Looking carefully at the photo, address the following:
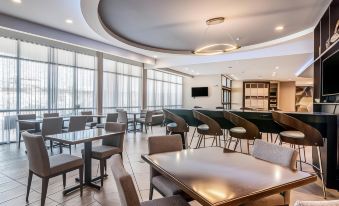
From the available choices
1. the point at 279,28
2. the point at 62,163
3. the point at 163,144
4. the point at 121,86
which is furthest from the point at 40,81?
the point at 279,28

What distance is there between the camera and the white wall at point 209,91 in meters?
12.7

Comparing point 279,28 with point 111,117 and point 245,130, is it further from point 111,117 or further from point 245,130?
Answer: point 111,117

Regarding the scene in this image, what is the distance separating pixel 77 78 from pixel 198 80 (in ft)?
26.2

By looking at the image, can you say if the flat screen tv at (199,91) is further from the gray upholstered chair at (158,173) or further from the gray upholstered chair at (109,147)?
the gray upholstered chair at (158,173)

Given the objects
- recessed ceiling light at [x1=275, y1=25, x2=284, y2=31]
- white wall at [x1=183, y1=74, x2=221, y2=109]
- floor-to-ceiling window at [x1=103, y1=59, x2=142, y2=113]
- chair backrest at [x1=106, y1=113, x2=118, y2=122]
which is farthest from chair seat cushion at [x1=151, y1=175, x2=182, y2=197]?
white wall at [x1=183, y1=74, x2=221, y2=109]

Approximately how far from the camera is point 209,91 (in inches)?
509

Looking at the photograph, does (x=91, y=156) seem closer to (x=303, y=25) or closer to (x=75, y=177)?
(x=75, y=177)

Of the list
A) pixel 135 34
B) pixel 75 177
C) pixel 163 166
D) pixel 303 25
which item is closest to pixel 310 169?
pixel 303 25

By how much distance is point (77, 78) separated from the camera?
732cm

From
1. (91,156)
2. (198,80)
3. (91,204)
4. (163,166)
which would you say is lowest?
(91,204)

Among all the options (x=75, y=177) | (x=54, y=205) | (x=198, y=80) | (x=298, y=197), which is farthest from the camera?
(x=198, y=80)

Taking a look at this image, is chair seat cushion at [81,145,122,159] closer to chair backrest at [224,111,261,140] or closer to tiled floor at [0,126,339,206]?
tiled floor at [0,126,339,206]

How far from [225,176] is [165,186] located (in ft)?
2.41

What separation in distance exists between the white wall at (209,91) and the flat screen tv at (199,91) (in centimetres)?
24
